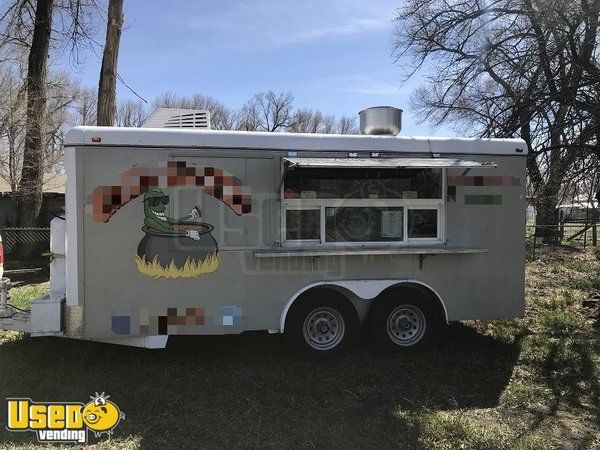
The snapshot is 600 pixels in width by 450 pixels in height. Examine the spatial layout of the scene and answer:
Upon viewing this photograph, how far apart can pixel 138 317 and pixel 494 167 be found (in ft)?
13.2

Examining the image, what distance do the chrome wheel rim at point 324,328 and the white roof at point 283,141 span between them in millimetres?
1752

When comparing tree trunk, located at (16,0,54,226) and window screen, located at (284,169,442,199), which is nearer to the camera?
window screen, located at (284,169,442,199)

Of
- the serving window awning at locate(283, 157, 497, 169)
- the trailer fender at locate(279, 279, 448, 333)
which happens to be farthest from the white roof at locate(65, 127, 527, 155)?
the trailer fender at locate(279, 279, 448, 333)

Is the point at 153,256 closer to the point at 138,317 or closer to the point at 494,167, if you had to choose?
the point at 138,317

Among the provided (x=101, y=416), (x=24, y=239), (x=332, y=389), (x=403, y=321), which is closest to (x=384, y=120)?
(x=403, y=321)

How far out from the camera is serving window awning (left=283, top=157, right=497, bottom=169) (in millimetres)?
4809

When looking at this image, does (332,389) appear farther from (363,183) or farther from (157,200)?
(157,200)

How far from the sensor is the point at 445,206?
5477 mm

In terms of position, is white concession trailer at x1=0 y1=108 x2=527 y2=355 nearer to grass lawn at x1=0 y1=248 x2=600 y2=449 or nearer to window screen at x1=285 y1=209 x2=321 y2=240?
window screen at x1=285 y1=209 x2=321 y2=240

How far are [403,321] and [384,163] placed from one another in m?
1.80

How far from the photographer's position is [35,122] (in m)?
13.5

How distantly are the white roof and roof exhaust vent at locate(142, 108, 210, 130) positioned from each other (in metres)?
0.44

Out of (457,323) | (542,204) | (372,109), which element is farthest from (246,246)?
(542,204)

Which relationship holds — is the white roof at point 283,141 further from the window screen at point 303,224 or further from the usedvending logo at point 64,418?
the usedvending logo at point 64,418
